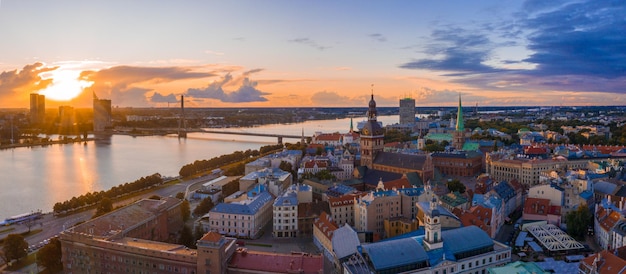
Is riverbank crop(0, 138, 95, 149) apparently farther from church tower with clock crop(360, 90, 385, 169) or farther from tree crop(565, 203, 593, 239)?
tree crop(565, 203, 593, 239)

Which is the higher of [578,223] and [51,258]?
[578,223]

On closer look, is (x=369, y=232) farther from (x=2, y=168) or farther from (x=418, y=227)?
(x=2, y=168)

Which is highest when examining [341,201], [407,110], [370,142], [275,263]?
[407,110]

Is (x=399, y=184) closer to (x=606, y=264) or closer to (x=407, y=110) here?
(x=606, y=264)

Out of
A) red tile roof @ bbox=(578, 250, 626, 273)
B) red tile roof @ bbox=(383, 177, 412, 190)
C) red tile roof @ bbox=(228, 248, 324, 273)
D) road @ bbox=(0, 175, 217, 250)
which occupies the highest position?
red tile roof @ bbox=(383, 177, 412, 190)

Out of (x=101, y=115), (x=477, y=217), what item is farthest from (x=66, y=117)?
(x=477, y=217)

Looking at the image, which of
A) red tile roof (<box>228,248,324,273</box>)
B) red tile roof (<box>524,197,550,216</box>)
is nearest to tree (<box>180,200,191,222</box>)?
red tile roof (<box>228,248,324,273</box>)
